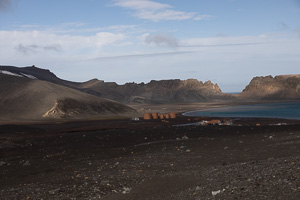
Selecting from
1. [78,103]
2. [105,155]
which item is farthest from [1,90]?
[105,155]

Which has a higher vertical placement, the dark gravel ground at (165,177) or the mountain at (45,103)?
the mountain at (45,103)

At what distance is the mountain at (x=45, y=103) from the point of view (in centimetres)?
8469

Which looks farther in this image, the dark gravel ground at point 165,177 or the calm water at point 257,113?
the calm water at point 257,113

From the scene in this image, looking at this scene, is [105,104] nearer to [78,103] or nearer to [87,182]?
[78,103]

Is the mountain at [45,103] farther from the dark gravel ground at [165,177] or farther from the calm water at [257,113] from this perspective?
the dark gravel ground at [165,177]

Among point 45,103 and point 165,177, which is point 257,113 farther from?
point 165,177

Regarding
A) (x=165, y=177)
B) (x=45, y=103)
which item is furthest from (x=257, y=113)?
(x=165, y=177)

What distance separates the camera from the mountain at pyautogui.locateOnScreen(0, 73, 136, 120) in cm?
8469

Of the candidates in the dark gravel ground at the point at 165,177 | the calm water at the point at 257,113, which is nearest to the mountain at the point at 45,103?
the calm water at the point at 257,113

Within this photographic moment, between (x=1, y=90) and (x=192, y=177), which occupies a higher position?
(x=1, y=90)

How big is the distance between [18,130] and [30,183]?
32.4m

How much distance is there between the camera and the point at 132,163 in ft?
54.0

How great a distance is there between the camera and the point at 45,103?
295ft

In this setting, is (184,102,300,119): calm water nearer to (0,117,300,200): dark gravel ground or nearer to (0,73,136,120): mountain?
(0,73,136,120): mountain
